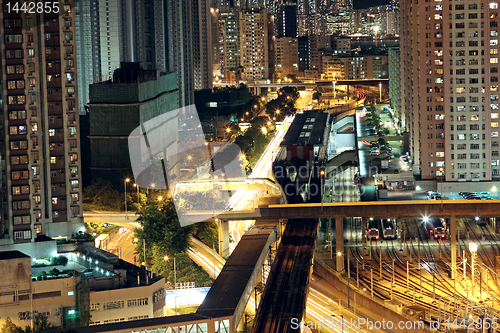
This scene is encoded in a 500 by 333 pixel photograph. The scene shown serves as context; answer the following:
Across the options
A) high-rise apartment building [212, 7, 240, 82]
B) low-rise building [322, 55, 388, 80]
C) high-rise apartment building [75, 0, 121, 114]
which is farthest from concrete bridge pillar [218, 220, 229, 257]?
high-rise apartment building [212, 7, 240, 82]

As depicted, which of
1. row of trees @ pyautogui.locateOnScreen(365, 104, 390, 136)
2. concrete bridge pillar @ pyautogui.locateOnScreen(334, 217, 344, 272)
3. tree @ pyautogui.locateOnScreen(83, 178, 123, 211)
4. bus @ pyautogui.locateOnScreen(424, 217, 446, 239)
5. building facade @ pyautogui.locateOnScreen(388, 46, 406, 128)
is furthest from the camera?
building facade @ pyautogui.locateOnScreen(388, 46, 406, 128)

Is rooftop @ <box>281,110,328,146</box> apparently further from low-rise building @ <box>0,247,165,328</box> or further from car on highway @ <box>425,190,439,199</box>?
low-rise building @ <box>0,247,165,328</box>

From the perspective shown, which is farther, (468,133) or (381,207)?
(468,133)

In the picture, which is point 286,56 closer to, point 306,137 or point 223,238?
point 306,137

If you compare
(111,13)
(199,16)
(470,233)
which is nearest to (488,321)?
(470,233)

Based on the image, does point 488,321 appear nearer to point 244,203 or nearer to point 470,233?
point 470,233
